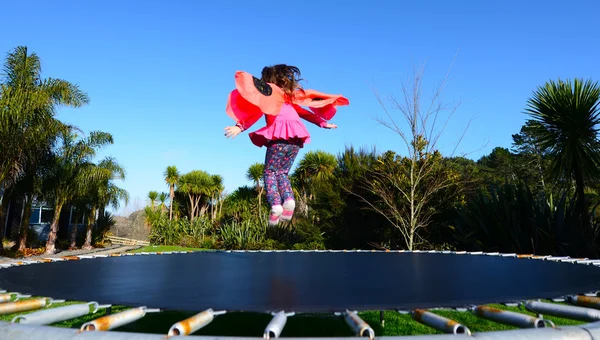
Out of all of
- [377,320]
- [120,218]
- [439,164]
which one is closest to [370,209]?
[439,164]

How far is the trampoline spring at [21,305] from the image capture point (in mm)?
993

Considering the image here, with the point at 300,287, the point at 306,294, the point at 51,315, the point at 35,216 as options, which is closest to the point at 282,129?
the point at 300,287

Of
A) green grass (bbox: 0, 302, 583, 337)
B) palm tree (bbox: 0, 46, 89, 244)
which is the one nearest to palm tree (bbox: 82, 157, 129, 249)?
palm tree (bbox: 0, 46, 89, 244)

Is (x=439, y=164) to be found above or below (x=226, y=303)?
above

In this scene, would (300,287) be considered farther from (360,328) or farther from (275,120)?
(275,120)

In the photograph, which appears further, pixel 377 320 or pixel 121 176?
pixel 121 176

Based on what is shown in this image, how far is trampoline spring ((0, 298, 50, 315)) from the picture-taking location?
99cm

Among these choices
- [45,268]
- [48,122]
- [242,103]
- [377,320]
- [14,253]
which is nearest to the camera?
[45,268]

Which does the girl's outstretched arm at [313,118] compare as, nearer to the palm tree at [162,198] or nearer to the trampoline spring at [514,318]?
the trampoline spring at [514,318]

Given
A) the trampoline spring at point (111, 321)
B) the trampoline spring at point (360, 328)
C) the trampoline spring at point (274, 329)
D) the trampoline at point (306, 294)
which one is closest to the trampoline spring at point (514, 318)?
the trampoline at point (306, 294)

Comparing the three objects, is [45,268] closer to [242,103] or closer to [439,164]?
[242,103]

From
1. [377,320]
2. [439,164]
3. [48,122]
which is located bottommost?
[377,320]

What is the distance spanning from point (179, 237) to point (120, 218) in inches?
251

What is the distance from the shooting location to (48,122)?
7.00 meters
